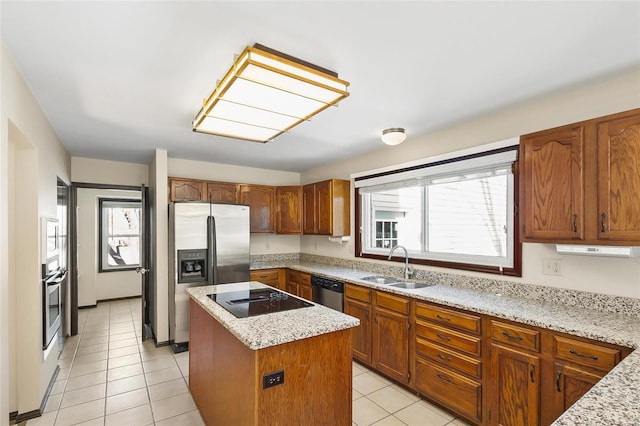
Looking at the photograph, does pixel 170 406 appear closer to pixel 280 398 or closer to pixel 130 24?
pixel 280 398

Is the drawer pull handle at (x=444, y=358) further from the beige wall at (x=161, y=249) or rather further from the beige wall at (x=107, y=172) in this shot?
the beige wall at (x=107, y=172)

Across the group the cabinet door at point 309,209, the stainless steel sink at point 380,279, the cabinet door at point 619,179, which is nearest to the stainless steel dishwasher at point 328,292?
the stainless steel sink at point 380,279

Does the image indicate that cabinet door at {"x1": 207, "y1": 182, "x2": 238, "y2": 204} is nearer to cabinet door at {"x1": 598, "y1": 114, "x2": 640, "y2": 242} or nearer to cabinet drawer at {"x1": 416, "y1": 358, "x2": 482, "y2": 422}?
cabinet drawer at {"x1": 416, "y1": 358, "x2": 482, "y2": 422}

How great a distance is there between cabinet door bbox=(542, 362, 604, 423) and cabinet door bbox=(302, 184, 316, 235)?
3258 millimetres

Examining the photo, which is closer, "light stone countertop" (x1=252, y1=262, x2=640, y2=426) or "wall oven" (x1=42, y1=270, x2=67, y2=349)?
"light stone countertop" (x1=252, y1=262, x2=640, y2=426)

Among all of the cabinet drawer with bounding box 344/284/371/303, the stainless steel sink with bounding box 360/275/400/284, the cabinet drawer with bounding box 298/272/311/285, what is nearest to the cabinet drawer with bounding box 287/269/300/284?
the cabinet drawer with bounding box 298/272/311/285

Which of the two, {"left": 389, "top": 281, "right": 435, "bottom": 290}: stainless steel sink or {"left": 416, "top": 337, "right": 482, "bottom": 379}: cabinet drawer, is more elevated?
{"left": 389, "top": 281, "right": 435, "bottom": 290}: stainless steel sink

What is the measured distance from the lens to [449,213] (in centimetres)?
331

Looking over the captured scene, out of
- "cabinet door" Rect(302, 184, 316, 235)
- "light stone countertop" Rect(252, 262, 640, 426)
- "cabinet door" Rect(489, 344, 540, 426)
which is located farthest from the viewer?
"cabinet door" Rect(302, 184, 316, 235)

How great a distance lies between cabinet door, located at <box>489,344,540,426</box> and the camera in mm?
1972

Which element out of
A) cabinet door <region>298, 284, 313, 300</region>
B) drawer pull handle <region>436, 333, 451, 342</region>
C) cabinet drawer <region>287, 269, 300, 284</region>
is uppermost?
cabinet drawer <region>287, 269, 300, 284</region>

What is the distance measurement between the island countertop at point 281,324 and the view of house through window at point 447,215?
173 cm

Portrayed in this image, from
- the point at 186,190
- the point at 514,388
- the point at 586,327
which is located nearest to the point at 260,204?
the point at 186,190

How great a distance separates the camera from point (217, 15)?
1469 mm
